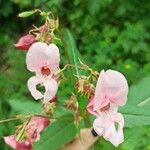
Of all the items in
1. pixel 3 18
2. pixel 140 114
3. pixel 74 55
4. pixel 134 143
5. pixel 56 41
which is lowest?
pixel 3 18

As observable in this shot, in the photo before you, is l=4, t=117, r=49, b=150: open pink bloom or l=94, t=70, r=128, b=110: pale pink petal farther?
l=4, t=117, r=49, b=150: open pink bloom

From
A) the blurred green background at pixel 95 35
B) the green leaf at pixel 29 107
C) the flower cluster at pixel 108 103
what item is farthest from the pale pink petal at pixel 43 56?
the blurred green background at pixel 95 35

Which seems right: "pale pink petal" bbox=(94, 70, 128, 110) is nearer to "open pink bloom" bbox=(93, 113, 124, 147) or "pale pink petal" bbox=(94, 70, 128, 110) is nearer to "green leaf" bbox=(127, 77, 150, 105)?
"open pink bloom" bbox=(93, 113, 124, 147)

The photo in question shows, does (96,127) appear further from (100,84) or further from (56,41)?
(56,41)

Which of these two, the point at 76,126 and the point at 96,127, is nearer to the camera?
the point at 96,127

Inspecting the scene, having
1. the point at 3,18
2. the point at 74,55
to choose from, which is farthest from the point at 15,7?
the point at 74,55

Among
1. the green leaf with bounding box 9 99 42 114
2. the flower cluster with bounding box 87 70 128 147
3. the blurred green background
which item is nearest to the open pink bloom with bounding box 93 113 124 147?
the flower cluster with bounding box 87 70 128 147
